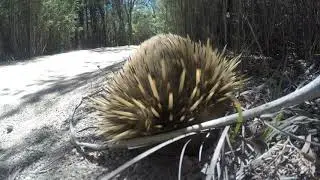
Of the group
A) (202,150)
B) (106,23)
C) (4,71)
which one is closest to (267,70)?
(202,150)

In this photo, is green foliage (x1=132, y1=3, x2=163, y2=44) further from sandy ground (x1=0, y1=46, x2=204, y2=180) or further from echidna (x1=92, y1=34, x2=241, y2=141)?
echidna (x1=92, y1=34, x2=241, y2=141)

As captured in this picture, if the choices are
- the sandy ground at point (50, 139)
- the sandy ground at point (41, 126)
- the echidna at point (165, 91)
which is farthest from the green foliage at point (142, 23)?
the echidna at point (165, 91)

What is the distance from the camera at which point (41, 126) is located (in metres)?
4.68

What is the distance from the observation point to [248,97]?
4121mm

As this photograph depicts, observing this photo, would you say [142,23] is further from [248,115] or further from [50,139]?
[248,115]

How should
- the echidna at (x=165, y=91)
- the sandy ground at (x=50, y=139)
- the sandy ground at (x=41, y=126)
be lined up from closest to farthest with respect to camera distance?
1. the echidna at (x=165, y=91)
2. the sandy ground at (x=50, y=139)
3. the sandy ground at (x=41, y=126)

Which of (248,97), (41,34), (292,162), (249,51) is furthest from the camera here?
(41,34)

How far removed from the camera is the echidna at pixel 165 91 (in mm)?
3404

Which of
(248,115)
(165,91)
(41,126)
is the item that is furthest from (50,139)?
(248,115)

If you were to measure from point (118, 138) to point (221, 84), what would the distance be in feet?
2.87

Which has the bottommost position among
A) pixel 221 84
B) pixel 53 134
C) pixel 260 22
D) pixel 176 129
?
pixel 53 134

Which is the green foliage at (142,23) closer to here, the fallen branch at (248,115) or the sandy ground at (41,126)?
the sandy ground at (41,126)

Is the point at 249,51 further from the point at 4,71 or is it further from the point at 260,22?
the point at 4,71

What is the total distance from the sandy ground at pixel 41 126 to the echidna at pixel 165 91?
0.50 metres
